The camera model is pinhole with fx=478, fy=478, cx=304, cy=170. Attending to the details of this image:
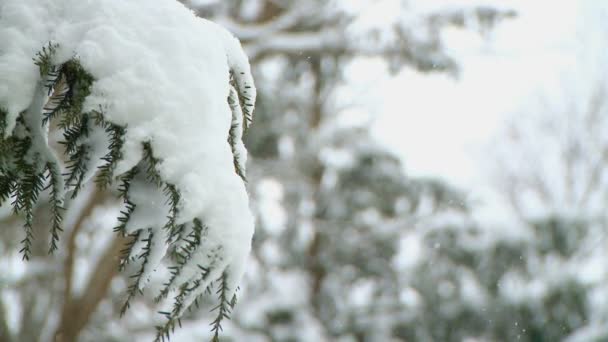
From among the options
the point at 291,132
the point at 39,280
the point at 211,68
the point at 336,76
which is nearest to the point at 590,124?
the point at 336,76

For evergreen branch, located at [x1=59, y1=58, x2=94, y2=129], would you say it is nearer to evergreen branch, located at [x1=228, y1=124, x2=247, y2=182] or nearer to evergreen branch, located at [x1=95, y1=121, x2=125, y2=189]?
evergreen branch, located at [x1=95, y1=121, x2=125, y2=189]

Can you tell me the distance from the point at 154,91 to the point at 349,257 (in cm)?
490

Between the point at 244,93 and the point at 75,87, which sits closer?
the point at 75,87

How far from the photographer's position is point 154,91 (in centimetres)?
91

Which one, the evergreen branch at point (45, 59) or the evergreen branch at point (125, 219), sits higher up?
the evergreen branch at point (45, 59)

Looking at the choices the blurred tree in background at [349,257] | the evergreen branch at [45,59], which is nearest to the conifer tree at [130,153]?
the evergreen branch at [45,59]

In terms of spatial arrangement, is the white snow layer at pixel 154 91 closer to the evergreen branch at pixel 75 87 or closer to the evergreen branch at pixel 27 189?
the evergreen branch at pixel 75 87

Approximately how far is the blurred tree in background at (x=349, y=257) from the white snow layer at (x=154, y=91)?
2847 mm

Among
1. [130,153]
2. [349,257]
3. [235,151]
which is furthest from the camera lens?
[349,257]

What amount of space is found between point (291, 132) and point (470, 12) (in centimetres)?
193

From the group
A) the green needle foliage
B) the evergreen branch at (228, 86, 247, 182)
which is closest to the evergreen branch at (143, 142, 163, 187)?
the green needle foliage

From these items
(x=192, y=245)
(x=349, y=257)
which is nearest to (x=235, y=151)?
(x=192, y=245)

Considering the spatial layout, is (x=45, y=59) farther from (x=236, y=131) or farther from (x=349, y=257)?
(x=349, y=257)

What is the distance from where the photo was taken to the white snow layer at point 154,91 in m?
0.87
